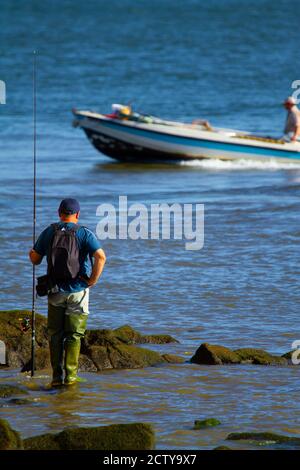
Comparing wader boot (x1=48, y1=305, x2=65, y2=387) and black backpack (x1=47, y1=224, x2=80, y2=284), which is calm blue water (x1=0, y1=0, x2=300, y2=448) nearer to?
wader boot (x1=48, y1=305, x2=65, y2=387)

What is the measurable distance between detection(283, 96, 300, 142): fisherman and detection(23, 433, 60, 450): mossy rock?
51.1ft

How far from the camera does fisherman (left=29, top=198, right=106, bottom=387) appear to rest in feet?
30.3

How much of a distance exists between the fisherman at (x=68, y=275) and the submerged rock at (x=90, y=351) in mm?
594

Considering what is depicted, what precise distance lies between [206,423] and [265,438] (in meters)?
0.56

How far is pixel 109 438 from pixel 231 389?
2171mm

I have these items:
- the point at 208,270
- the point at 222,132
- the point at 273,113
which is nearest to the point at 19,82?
the point at 273,113

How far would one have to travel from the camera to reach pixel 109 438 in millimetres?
7648

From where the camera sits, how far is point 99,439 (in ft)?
25.1

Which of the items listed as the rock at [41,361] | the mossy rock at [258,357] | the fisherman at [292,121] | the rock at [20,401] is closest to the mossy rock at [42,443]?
the rock at [20,401]

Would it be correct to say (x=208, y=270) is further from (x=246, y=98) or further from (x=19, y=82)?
(x=19, y=82)

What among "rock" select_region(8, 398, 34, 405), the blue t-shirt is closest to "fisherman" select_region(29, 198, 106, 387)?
the blue t-shirt

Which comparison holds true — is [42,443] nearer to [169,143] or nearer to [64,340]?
[64,340]

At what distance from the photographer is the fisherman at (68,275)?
9250 millimetres

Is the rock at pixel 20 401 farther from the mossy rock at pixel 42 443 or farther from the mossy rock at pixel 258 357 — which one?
the mossy rock at pixel 258 357
